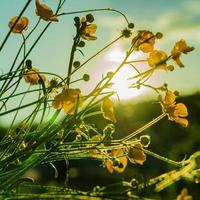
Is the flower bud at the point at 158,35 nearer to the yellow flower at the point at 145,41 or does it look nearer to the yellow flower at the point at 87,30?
the yellow flower at the point at 145,41

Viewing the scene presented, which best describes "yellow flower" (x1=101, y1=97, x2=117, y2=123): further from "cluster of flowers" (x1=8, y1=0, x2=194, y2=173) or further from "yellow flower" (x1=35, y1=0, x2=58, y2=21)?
"yellow flower" (x1=35, y1=0, x2=58, y2=21)

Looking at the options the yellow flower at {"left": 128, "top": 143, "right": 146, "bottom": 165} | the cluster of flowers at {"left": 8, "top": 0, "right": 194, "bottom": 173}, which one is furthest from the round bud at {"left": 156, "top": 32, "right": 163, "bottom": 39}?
the yellow flower at {"left": 128, "top": 143, "right": 146, "bottom": 165}

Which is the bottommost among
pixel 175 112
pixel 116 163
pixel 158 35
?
pixel 116 163

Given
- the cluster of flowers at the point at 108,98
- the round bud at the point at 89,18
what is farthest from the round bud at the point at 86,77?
the round bud at the point at 89,18

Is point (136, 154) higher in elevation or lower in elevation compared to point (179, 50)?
lower

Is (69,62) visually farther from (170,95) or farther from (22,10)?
(170,95)

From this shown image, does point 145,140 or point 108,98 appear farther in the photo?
point 145,140

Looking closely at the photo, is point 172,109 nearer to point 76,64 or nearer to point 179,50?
point 179,50

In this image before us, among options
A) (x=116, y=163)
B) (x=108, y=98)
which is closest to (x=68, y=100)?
(x=108, y=98)
